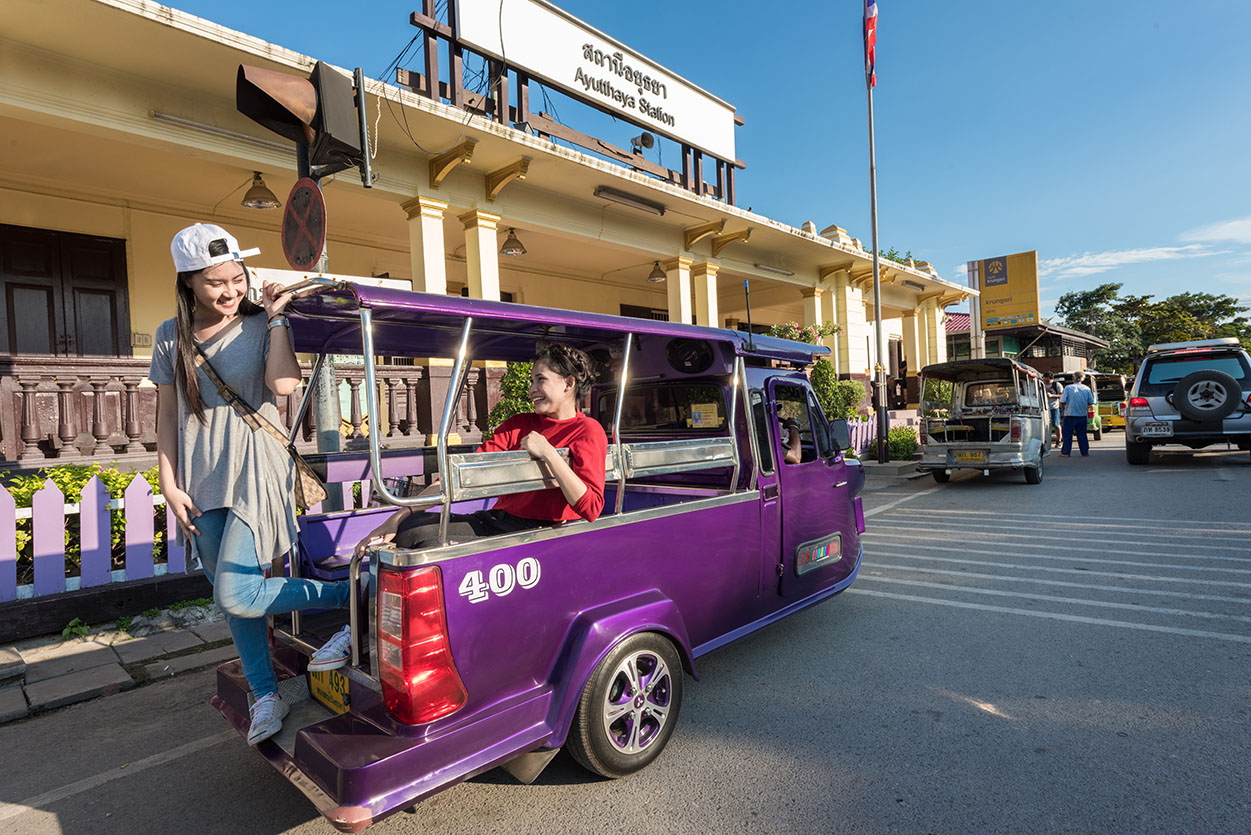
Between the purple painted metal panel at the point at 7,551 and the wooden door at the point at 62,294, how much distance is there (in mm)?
5444

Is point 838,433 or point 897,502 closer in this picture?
point 838,433

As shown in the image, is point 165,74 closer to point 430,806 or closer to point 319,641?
point 319,641

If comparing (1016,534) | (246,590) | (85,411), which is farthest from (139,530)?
(1016,534)

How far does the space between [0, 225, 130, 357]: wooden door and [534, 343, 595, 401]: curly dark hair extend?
356 inches

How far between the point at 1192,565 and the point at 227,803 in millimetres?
7025

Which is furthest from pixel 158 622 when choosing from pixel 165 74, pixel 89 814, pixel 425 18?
pixel 425 18

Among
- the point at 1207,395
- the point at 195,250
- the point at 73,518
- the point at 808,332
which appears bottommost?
the point at 73,518

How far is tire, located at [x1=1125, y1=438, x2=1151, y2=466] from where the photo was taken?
12133mm

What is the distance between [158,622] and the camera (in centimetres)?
482

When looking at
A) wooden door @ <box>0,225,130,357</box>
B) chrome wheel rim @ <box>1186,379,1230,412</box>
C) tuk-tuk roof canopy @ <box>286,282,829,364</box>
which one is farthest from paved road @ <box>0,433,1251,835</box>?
wooden door @ <box>0,225,130,357</box>

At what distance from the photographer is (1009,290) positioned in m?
30.4

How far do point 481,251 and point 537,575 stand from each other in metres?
8.14

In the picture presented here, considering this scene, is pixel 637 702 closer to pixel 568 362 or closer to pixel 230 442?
pixel 568 362

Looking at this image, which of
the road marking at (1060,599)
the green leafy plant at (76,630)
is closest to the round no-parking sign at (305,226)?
the green leafy plant at (76,630)
